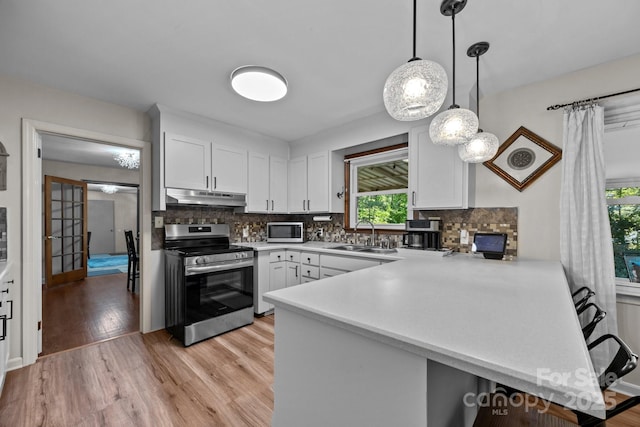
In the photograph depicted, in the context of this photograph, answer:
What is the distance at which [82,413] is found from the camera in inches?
65.6

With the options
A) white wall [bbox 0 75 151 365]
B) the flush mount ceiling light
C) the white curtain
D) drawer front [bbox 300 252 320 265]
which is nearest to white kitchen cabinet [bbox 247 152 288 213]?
drawer front [bbox 300 252 320 265]

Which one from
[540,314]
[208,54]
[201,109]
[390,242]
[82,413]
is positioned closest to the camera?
[540,314]

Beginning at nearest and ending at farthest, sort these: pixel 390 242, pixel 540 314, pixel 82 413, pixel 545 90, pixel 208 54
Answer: pixel 540 314
pixel 82 413
pixel 208 54
pixel 545 90
pixel 390 242

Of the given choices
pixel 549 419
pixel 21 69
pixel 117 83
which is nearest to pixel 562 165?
pixel 549 419

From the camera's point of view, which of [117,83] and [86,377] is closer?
[86,377]

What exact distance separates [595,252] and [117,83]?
3.90 meters

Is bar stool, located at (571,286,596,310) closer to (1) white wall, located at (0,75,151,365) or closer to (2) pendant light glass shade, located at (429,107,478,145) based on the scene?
(2) pendant light glass shade, located at (429,107,478,145)

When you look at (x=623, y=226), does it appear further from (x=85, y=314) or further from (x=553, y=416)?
(x=85, y=314)

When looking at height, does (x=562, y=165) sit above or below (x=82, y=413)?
above

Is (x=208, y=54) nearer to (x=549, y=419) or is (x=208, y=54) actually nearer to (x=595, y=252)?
(x=549, y=419)

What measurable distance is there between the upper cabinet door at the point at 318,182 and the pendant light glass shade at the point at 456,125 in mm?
2080

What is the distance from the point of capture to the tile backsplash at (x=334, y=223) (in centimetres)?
242

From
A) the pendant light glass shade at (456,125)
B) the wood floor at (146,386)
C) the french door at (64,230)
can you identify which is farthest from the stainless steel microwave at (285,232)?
the french door at (64,230)

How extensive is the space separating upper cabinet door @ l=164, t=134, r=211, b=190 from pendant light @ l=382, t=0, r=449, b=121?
241 centimetres
